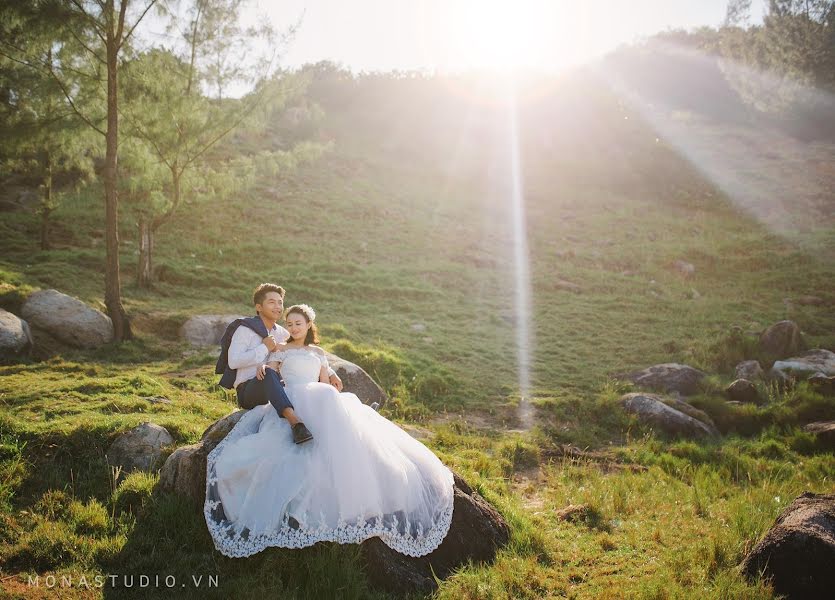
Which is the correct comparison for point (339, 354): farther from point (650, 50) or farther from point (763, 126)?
point (650, 50)

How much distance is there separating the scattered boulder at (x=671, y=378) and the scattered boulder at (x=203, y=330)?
1046cm

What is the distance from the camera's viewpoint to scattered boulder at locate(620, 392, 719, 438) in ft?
34.0

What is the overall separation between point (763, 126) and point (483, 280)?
3790 centimetres

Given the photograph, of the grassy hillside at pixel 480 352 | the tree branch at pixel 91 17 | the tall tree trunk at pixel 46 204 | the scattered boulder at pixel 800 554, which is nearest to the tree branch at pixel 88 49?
the tree branch at pixel 91 17

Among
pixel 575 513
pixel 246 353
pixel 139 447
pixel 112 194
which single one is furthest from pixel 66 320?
pixel 575 513

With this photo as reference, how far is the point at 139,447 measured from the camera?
6602mm

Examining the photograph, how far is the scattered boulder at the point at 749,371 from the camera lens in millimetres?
13102

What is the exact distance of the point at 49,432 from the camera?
665 cm

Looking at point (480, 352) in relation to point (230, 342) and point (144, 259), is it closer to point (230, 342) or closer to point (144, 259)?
point (230, 342)

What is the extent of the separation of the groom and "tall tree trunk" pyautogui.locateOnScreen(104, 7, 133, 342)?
7.69m

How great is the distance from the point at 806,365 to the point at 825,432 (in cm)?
387

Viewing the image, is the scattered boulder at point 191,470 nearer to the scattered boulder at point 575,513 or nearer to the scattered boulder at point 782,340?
the scattered boulder at point 575,513

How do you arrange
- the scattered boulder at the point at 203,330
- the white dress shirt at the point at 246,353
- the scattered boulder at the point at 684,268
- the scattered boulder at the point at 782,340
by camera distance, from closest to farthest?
the white dress shirt at the point at 246,353 < the scattered boulder at the point at 203,330 < the scattered boulder at the point at 782,340 < the scattered boulder at the point at 684,268

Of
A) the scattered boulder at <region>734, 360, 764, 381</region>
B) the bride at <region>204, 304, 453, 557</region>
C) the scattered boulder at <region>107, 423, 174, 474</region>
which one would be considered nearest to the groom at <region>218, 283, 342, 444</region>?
the bride at <region>204, 304, 453, 557</region>
